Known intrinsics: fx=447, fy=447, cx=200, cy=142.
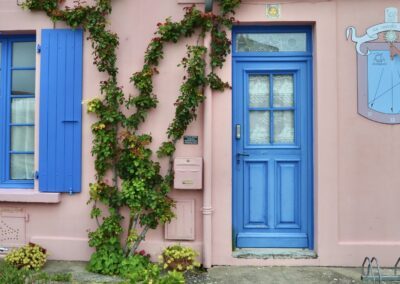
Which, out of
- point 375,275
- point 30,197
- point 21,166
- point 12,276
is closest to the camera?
point 12,276

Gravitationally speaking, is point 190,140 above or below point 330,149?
above

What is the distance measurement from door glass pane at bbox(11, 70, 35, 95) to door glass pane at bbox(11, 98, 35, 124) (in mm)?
104

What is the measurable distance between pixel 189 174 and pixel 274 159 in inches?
42.6

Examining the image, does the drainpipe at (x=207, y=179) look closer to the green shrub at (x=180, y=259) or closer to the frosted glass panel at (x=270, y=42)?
the green shrub at (x=180, y=259)

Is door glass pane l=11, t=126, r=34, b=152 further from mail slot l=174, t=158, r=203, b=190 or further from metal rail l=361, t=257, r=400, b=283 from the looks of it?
metal rail l=361, t=257, r=400, b=283

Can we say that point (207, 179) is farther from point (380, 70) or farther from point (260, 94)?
point (380, 70)

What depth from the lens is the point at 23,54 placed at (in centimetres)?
582

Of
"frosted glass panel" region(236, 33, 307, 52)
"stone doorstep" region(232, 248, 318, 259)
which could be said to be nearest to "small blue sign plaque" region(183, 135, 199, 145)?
"frosted glass panel" region(236, 33, 307, 52)

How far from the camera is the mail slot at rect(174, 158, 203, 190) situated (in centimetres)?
515

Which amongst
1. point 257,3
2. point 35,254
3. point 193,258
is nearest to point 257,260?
point 193,258

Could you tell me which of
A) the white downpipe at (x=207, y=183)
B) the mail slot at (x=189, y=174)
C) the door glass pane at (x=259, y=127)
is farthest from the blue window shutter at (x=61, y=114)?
the door glass pane at (x=259, y=127)

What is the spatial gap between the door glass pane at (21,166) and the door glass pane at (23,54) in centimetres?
119

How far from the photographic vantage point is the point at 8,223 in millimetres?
5566

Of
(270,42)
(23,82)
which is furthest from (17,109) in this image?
(270,42)
